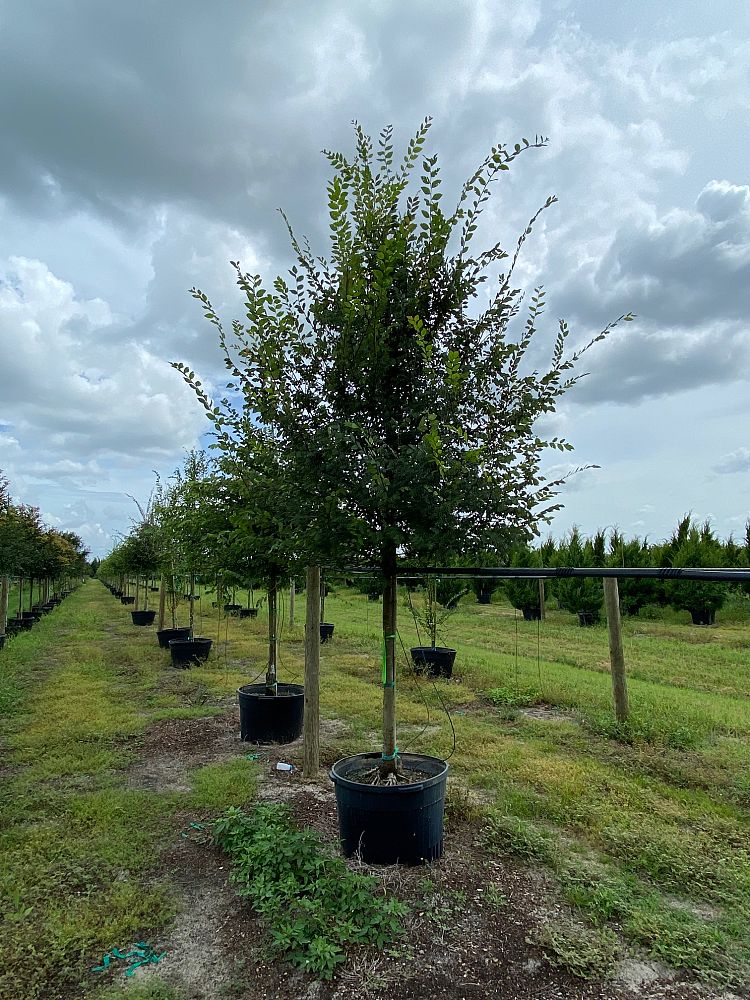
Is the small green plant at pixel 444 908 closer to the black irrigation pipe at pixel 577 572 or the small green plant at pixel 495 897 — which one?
the small green plant at pixel 495 897

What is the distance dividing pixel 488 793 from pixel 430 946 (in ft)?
6.63

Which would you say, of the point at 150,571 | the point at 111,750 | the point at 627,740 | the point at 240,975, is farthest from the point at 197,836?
the point at 150,571

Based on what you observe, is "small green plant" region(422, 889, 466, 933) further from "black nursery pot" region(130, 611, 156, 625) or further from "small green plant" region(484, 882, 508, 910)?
"black nursery pot" region(130, 611, 156, 625)

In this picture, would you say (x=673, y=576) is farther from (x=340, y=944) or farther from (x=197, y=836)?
(x=197, y=836)

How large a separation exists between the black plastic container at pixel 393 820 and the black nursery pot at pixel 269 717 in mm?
2491

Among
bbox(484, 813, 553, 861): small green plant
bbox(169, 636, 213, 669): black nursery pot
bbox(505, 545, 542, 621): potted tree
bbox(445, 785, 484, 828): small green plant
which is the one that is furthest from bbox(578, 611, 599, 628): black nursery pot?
bbox(484, 813, 553, 861): small green plant

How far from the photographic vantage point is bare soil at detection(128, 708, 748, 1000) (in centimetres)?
238

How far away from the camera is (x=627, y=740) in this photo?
230 inches

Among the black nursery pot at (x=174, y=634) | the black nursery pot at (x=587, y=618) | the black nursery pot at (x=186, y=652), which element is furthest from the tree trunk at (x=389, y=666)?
the black nursery pot at (x=587, y=618)

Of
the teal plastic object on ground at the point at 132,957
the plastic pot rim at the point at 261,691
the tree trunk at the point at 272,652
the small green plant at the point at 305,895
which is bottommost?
the teal plastic object on ground at the point at 132,957

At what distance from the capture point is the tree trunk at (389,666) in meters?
3.64

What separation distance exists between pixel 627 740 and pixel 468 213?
493 centimetres

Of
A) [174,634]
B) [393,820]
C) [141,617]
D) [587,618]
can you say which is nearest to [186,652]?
[174,634]

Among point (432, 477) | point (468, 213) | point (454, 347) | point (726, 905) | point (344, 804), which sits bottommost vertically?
point (726, 905)
